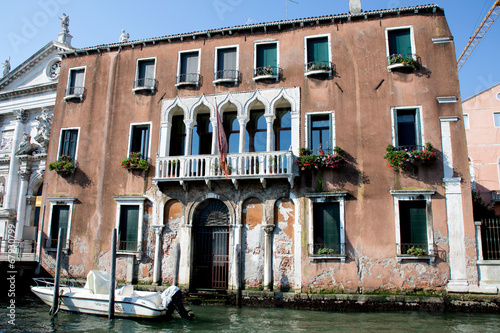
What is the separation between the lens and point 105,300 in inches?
505

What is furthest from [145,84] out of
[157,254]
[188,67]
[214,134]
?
[157,254]

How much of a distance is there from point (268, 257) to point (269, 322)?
3.04 metres

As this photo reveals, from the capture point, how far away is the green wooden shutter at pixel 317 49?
15.8 m

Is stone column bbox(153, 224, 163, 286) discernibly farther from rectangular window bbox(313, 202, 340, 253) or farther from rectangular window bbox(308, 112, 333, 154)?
rectangular window bbox(308, 112, 333, 154)

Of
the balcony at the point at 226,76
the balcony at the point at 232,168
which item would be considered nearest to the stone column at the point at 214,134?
the balcony at the point at 232,168

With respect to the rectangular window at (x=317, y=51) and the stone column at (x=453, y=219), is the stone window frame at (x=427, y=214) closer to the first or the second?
the stone column at (x=453, y=219)

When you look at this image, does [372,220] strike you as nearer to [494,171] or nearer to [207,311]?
[207,311]

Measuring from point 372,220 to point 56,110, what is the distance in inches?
565

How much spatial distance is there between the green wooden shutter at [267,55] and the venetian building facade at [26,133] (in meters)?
12.7

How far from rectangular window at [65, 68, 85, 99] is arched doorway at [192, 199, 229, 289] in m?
7.97

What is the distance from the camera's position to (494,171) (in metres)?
26.6

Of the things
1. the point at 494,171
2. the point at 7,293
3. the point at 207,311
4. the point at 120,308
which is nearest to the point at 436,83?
the point at 207,311

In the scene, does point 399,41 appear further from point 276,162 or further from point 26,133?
point 26,133

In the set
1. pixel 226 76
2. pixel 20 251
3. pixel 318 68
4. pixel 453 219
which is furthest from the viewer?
pixel 20 251
